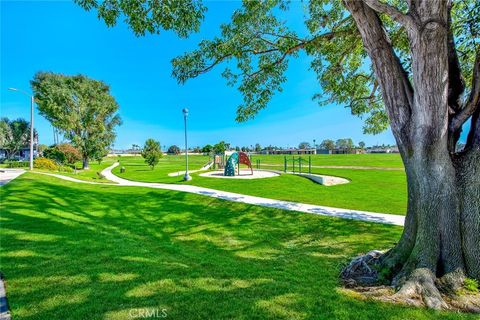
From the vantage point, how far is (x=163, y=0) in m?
4.03

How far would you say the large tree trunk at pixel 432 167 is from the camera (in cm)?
326

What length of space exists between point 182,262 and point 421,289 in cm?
369

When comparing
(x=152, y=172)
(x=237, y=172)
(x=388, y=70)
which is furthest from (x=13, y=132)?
(x=388, y=70)

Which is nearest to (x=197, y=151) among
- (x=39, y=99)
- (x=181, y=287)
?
(x=39, y=99)

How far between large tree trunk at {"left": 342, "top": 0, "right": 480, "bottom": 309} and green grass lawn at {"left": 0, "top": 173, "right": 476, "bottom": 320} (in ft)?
2.68

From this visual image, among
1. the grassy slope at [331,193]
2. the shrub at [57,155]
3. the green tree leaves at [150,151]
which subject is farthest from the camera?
the green tree leaves at [150,151]

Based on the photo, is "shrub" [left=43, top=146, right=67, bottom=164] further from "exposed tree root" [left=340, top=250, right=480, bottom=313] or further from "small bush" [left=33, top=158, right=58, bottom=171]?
"exposed tree root" [left=340, top=250, right=480, bottom=313]

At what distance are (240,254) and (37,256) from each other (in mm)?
3775

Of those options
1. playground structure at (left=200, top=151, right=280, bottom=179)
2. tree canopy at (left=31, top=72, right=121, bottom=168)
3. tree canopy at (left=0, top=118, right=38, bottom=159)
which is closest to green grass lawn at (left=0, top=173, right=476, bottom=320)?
playground structure at (left=200, top=151, right=280, bottom=179)

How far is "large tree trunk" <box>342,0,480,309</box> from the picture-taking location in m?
3.26

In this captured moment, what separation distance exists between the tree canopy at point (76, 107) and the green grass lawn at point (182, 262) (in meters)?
26.7

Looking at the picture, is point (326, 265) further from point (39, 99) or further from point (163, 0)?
point (39, 99)

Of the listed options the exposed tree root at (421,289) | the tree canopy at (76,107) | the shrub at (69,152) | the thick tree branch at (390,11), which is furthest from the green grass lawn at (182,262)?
the tree canopy at (76,107)

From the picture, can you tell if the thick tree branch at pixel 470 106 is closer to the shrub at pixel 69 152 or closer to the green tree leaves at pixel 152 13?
the green tree leaves at pixel 152 13
